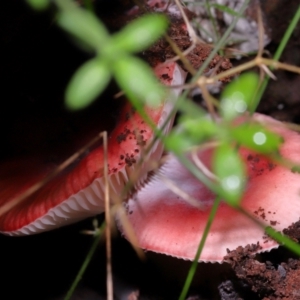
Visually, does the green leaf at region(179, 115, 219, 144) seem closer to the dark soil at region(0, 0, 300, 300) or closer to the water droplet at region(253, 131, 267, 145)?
the water droplet at region(253, 131, 267, 145)

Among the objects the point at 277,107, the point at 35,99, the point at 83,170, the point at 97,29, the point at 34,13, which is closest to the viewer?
the point at 97,29

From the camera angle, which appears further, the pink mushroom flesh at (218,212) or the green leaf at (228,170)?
the pink mushroom flesh at (218,212)

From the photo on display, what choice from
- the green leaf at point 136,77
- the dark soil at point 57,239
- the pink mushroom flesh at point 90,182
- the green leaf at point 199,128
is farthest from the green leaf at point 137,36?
the dark soil at point 57,239

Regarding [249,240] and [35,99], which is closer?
[249,240]

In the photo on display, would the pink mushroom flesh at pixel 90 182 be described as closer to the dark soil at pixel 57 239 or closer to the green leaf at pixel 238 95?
the dark soil at pixel 57 239

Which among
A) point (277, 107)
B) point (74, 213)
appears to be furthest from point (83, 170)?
point (277, 107)

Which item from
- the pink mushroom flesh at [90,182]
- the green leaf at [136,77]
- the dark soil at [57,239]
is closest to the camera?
the green leaf at [136,77]

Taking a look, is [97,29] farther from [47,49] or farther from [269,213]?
[47,49]
